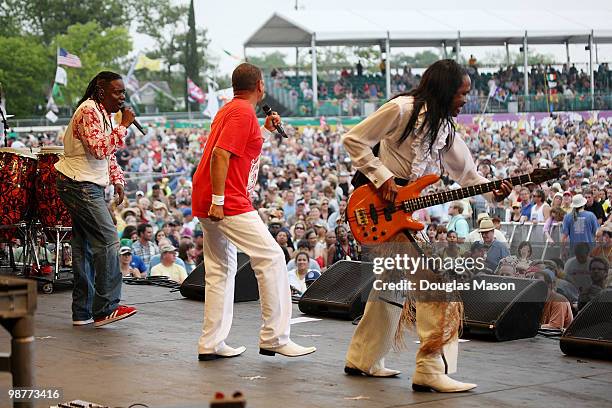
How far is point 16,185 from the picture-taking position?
8711 millimetres

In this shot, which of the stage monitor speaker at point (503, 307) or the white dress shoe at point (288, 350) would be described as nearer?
the white dress shoe at point (288, 350)

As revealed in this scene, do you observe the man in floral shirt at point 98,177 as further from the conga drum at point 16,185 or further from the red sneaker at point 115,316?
the conga drum at point 16,185

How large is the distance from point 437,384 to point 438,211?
12847 millimetres

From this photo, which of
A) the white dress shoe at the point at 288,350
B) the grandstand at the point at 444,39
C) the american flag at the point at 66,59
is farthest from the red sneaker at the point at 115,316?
the grandstand at the point at 444,39

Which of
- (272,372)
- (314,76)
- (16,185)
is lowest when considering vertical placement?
(272,372)

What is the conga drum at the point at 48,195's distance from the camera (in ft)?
28.3

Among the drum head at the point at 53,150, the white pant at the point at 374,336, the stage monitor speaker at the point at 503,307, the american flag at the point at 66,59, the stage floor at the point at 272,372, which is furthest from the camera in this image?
the american flag at the point at 66,59

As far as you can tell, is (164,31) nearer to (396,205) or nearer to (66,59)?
(66,59)

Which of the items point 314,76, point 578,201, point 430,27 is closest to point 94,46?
point 314,76

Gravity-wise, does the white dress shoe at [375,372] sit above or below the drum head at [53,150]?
below

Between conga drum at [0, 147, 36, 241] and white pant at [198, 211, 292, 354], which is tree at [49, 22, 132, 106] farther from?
white pant at [198, 211, 292, 354]

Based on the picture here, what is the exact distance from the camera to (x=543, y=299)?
272 inches

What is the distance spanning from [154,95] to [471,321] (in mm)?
61790

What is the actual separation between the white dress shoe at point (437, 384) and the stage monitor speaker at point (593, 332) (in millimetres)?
1269
